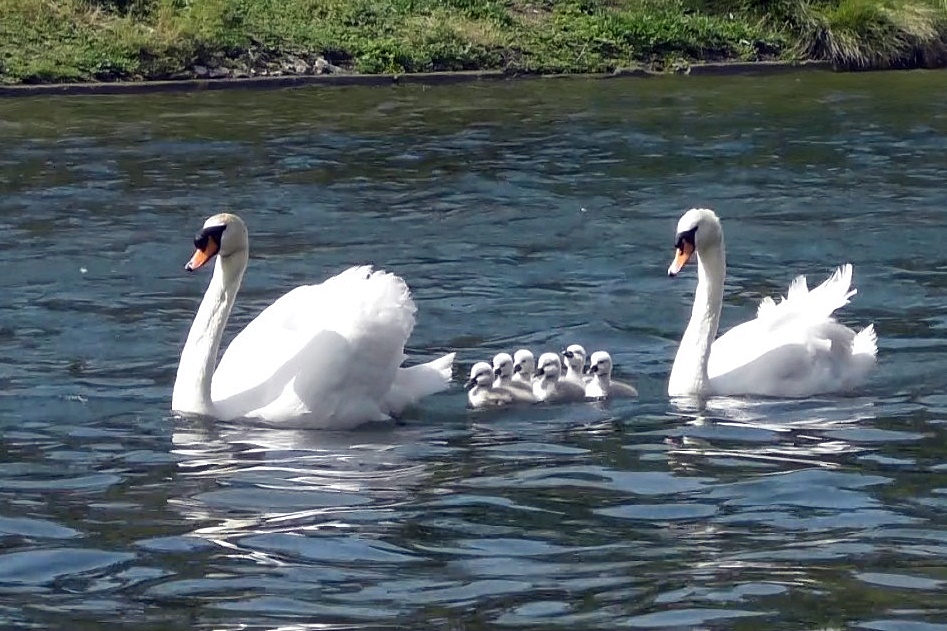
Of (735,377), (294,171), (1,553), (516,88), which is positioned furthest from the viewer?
(516,88)

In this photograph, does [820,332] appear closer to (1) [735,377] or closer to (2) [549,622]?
(1) [735,377]

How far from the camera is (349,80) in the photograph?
2469 centimetres

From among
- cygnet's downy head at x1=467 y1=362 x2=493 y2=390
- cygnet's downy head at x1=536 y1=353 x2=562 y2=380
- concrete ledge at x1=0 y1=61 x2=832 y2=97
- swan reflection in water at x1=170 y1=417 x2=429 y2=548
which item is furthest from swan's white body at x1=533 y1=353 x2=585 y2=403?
concrete ledge at x1=0 y1=61 x2=832 y2=97

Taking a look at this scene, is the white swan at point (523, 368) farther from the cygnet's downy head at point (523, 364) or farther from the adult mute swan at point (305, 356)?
the adult mute swan at point (305, 356)

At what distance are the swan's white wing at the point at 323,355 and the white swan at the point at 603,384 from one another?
38.9 inches

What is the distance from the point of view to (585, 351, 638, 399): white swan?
9586 mm

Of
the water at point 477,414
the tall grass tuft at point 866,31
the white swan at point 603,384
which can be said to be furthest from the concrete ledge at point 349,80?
the white swan at point 603,384

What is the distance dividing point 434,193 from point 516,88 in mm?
8340

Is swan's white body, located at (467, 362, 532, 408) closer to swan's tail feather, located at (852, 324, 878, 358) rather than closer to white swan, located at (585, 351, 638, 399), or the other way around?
white swan, located at (585, 351, 638, 399)

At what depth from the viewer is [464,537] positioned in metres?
6.92

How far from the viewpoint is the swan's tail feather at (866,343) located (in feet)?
33.7

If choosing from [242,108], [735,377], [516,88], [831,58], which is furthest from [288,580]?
[831,58]

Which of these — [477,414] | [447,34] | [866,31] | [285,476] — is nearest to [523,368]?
[477,414]

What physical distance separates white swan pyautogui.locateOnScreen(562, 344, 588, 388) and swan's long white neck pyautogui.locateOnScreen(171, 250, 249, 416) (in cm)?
181
